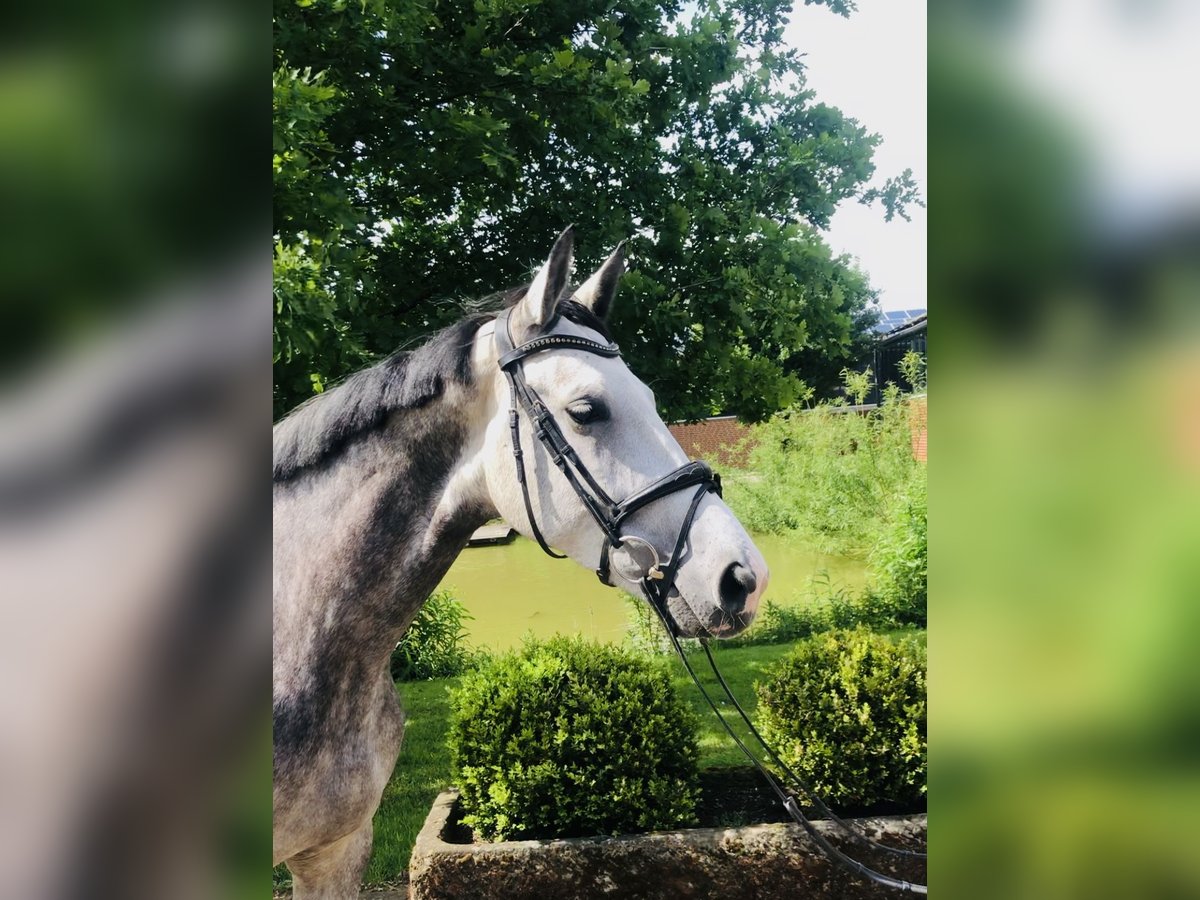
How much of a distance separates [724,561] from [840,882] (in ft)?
6.05

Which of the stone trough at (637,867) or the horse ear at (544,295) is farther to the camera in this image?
the stone trough at (637,867)

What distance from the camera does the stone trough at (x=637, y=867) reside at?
2.83 metres

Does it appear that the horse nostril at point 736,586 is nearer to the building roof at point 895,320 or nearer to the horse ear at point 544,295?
the horse ear at point 544,295

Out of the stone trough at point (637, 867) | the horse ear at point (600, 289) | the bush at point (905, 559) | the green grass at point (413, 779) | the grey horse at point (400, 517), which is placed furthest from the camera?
the bush at point (905, 559)

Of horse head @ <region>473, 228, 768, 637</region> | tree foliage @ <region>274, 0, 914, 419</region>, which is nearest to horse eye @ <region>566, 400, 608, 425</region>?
horse head @ <region>473, 228, 768, 637</region>

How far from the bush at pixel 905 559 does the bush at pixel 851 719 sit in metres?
0.23

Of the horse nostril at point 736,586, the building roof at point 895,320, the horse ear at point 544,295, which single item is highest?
the building roof at point 895,320

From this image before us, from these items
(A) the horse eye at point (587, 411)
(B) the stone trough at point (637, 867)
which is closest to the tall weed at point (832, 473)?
(B) the stone trough at point (637, 867)

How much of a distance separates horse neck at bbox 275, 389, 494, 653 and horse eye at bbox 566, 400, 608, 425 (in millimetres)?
249

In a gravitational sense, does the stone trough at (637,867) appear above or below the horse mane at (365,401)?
below

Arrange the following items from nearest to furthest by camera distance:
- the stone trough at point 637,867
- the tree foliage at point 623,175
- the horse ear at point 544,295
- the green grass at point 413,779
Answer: the horse ear at point 544,295 < the stone trough at point 637,867 < the tree foliage at point 623,175 < the green grass at point 413,779
